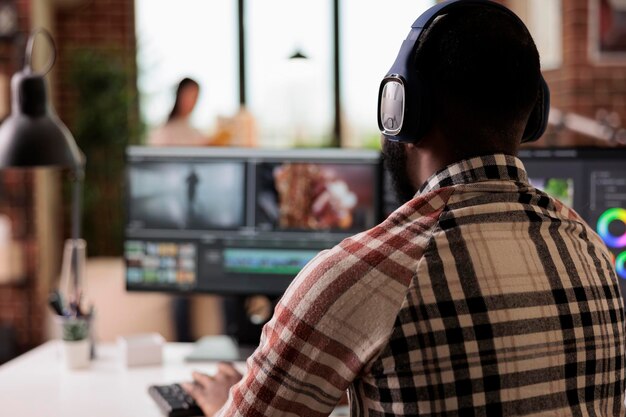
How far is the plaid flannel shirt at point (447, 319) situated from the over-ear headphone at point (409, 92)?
0.07m

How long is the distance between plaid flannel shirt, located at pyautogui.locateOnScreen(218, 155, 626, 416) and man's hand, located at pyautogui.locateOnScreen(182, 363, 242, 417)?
0.48 m

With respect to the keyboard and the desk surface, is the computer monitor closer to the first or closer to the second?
the desk surface

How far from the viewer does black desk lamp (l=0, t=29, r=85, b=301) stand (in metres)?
1.84

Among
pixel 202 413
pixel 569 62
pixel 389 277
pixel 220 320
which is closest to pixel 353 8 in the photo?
pixel 569 62

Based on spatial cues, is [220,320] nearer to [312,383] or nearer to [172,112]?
[312,383]

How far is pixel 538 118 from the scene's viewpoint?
118 cm

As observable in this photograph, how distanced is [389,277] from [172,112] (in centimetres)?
406

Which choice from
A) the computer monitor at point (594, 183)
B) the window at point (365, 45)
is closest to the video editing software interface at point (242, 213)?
the computer monitor at point (594, 183)

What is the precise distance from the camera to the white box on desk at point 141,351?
184cm

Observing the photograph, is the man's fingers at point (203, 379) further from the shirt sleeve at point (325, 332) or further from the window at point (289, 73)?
the window at point (289, 73)

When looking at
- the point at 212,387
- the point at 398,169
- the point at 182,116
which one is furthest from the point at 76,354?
the point at 182,116

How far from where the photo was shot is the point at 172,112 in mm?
4781

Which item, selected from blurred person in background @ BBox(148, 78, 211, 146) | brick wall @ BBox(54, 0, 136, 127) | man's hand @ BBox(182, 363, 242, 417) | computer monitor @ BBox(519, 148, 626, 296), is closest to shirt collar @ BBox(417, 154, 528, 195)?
man's hand @ BBox(182, 363, 242, 417)

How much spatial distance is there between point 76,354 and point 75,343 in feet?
0.08
